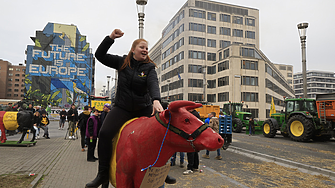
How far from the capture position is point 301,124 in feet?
46.1

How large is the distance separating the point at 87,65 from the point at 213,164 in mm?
51832

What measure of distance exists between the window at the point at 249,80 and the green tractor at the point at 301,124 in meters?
24.8

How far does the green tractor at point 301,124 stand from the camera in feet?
43.6

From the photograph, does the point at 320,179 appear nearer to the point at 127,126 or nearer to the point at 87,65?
the point at 127,126

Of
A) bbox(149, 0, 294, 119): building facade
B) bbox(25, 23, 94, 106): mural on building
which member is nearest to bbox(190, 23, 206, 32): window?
bbox(149, 0, 294, 119): building facade

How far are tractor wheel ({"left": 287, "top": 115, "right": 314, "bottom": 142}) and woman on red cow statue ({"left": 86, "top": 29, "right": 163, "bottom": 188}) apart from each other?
47.7 ft

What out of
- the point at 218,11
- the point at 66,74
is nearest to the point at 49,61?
the point at 66,74

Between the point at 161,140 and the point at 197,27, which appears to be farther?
the point at 197,27

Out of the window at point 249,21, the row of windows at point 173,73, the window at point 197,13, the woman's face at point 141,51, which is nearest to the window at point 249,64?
the row of windows at point 173,73

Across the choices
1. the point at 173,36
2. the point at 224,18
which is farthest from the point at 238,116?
the point at 173,36

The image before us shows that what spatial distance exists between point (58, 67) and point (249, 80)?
4485 centimetres

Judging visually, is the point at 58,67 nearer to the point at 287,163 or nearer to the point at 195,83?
the point at 195,83

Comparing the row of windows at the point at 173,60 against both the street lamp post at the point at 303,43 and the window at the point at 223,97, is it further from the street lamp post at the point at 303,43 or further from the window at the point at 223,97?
the street lamp post at the point at 303,43

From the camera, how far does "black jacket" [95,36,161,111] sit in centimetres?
224
